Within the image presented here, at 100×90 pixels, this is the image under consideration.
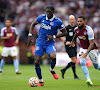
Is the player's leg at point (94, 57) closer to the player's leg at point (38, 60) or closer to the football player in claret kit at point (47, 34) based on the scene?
the football player in claret kit at point (47, 34)

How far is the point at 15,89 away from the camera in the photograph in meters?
8.59

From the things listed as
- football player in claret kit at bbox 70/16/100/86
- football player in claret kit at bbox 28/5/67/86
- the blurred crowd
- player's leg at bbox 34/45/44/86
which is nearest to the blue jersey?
football player in claret kit at bbox 28/5/67/86

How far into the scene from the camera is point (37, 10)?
944 inches

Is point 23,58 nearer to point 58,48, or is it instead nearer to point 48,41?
point 58,48

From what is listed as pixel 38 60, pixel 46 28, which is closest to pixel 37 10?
pixel 46 28

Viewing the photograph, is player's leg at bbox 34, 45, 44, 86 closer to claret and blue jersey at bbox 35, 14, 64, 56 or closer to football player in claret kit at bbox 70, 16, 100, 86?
claret and blue jersey at bbox 35, 14, 64, 56

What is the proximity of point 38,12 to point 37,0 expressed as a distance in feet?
4.44

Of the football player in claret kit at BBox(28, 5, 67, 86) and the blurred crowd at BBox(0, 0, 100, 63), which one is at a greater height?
the blurred crowd at BBox(0, 0, 100, 63)

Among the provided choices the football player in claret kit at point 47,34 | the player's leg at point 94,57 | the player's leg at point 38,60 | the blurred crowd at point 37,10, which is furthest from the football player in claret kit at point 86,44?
the blurred crowd at point 37,10

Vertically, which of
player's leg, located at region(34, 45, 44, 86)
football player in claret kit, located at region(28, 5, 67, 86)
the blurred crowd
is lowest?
player's leg, located at region(34, 45, 44, 86)

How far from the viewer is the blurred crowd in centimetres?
2325

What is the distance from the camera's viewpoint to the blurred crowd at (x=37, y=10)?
23.2 m

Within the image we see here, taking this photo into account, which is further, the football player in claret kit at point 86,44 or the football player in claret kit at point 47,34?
the football player in claret kit at point 47,34

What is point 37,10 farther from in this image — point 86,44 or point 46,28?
point 86,44
